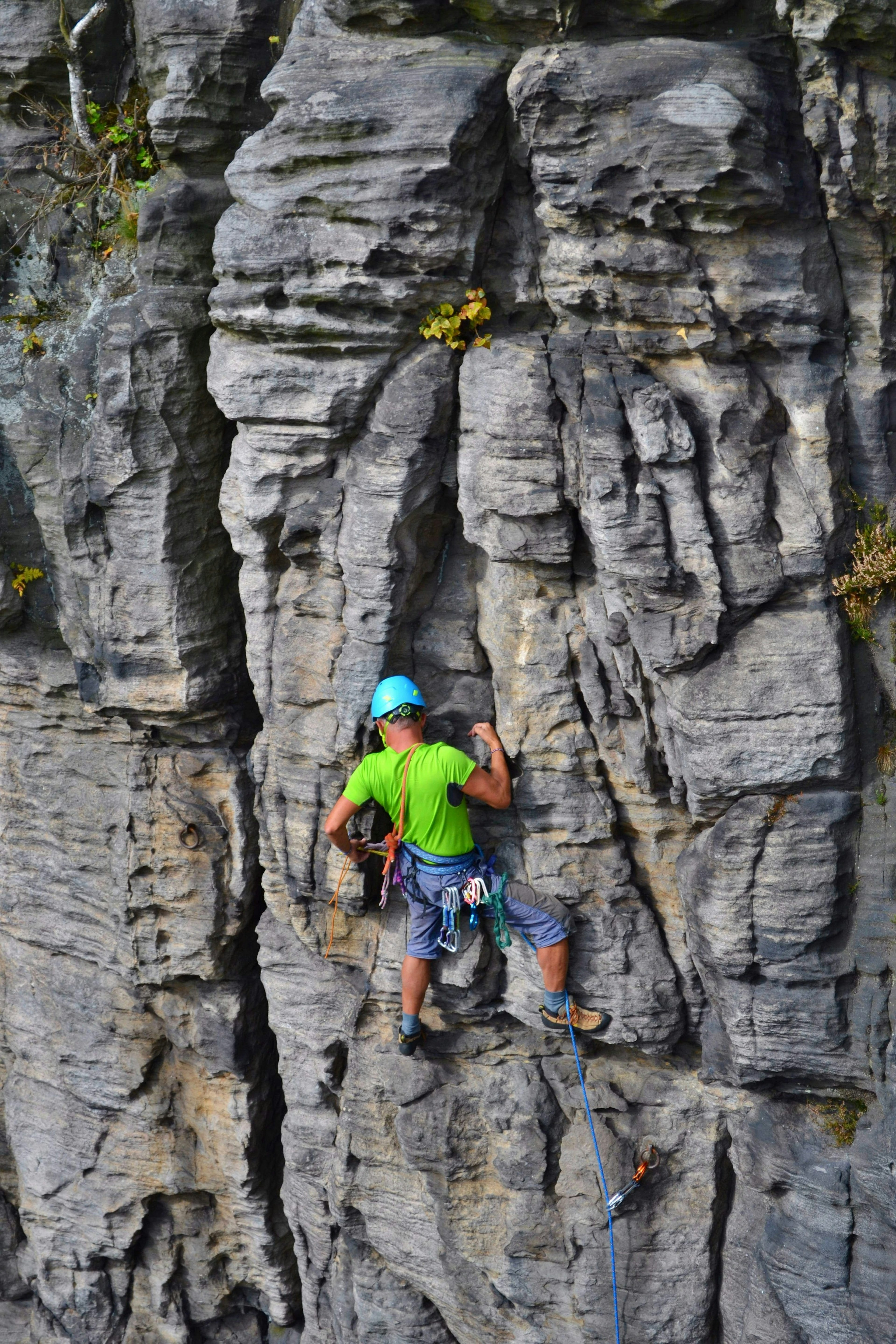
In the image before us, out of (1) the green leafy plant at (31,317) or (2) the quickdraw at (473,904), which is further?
(1) the green leafy plant at (31,317)

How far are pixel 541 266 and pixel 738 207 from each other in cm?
150

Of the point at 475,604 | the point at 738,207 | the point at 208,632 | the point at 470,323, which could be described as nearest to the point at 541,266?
the point at 470,323

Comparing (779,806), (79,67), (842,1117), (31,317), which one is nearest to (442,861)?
(779,806)

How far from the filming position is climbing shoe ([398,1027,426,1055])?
10078 millimetres

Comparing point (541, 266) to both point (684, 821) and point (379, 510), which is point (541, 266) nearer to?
point (379, 510)

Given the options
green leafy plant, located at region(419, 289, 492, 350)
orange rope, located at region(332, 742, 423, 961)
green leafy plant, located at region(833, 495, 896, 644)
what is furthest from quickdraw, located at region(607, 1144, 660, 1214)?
green leafy plant, located at region(419, 289, 492, 350)

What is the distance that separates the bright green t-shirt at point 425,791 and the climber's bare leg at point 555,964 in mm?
972

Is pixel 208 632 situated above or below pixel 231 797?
above

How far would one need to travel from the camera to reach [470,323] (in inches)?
347

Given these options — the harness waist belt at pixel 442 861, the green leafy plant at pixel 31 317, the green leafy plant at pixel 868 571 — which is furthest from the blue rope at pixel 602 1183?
the green leafy plant at pixel 31 317

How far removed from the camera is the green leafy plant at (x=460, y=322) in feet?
28.4

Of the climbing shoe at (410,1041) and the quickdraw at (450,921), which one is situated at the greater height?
the quickdraw at (450,921)

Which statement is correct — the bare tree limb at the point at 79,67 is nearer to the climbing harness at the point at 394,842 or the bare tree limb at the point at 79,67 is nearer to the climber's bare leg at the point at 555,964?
the climbing harness at the point at 394,842

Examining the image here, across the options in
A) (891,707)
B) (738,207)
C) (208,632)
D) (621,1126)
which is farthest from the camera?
(208,632)
